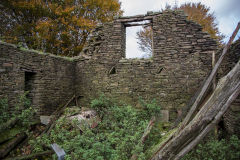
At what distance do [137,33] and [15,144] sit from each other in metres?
13.5

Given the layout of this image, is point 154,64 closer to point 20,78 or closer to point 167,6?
point 20,78

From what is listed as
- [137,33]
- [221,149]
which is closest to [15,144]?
[221,149]

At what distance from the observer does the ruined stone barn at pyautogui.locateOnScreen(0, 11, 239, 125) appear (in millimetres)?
5461

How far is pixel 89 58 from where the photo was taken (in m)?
6.67

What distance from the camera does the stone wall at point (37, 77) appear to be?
16.0ft

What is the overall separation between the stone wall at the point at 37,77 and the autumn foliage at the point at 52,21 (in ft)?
17.1

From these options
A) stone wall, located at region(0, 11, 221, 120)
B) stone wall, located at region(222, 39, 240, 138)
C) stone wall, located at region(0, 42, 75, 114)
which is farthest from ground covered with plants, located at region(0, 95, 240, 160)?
stone wall, located at region(0, 11, 221, 120)

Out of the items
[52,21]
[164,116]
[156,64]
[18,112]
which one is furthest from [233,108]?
[52,21]

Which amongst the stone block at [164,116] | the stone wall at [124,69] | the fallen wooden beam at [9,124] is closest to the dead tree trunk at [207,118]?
the stone block at [164,116]

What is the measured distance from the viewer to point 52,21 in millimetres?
11086

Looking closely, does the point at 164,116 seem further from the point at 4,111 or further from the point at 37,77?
the point at 4,111

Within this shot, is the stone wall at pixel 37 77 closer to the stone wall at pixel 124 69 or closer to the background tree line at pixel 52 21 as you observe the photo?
the stone wall at pixel 124 69

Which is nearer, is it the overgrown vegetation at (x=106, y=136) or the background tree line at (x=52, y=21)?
the overgrown vegetation at (x=106, y=136)

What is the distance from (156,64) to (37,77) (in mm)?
4345
